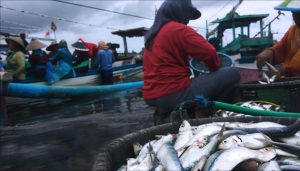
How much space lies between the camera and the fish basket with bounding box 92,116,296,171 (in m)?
2.14

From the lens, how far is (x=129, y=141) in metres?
2.62

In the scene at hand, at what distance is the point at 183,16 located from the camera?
419cm

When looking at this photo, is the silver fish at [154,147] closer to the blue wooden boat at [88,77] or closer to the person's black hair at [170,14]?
the person's black hair at [170,14]

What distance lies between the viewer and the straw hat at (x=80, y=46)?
13609mm

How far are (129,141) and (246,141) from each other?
890mm

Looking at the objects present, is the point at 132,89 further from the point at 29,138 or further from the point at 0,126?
the point at 29,138

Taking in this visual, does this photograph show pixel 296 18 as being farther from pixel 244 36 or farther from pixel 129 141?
pixel 244 36

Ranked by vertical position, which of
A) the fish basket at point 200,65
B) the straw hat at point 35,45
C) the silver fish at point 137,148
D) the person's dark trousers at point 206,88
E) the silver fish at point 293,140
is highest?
the straw hat at point 35,45

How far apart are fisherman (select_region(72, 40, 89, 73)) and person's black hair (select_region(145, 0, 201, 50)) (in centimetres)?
955

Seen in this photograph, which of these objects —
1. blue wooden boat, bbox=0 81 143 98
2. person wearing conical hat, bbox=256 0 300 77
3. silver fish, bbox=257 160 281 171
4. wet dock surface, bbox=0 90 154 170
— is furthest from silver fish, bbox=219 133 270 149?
→ blue wooden boat, bbox=0 81 143 98

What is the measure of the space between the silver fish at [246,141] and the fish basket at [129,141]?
0.69 metres

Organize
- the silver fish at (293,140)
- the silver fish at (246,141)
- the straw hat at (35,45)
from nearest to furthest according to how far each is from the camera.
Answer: the silver fish at (246,141)
the silver fish at (293,140)
the straw hat at (35,45)

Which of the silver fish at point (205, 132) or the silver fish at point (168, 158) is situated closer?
the silver fish at point (168, 158)

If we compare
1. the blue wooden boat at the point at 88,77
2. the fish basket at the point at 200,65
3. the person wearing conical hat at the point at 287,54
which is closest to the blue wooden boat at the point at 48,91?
the blue wooden boat at the point at 88,77
